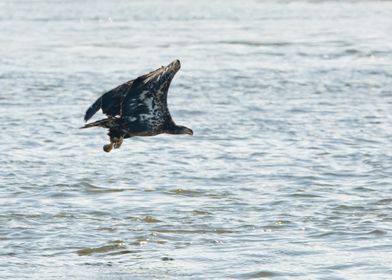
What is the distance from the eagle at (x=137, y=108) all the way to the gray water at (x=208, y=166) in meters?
1.16

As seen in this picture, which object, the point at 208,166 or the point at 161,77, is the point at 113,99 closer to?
the point at 161,77

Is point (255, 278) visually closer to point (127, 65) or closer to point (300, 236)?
point (300, 236)

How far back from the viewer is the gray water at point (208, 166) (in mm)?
11445

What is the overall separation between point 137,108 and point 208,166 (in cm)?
473

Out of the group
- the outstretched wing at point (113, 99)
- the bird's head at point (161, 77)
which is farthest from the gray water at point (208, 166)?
the bird's head at point (161, 77)

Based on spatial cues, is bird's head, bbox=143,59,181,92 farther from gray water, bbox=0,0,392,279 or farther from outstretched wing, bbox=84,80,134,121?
gray water, bbox=0,0,392,279

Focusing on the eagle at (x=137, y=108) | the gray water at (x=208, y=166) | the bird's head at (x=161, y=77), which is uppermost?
the bird's head at (x=161, y=77)

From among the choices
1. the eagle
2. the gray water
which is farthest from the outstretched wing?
the gray water

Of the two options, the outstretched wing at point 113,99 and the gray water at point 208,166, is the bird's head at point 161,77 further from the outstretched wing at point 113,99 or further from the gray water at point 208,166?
the gray water at point 208,166

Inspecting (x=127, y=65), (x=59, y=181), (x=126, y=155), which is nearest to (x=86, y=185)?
(x=59, y=181)

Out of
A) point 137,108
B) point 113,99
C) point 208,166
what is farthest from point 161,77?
point 208,166

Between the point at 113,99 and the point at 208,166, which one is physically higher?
the point at 113,99

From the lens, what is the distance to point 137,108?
38.0 ft

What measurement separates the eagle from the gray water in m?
1.16
